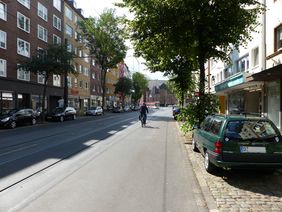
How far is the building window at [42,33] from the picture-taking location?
137 ft

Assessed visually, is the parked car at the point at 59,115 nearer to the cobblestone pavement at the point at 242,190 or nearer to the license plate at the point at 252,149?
the cobblestone pavement at the point at 242,190

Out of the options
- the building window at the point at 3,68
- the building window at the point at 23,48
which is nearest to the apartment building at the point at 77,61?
the building window at the point at 23,48

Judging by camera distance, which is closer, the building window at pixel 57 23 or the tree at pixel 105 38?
the building window at pixel 57 23

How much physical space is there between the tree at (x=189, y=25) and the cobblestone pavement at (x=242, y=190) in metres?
6.66

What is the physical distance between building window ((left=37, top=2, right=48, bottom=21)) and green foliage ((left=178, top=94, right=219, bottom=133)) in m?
31.2

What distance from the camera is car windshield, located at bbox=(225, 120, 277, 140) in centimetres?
774

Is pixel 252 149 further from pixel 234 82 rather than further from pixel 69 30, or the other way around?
pixel 69 30

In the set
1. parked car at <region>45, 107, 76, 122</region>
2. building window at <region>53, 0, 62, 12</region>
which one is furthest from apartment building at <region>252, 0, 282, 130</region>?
building window at <region>53, 0, 62, 12</region>

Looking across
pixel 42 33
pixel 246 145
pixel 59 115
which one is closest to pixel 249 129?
pixel 246 145

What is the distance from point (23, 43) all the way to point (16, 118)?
43.7 feet

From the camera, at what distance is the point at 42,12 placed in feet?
140

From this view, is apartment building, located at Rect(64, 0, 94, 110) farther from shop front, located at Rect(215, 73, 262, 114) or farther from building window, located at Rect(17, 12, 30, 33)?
shop front, located at Rect(215, 73, 262, 114)

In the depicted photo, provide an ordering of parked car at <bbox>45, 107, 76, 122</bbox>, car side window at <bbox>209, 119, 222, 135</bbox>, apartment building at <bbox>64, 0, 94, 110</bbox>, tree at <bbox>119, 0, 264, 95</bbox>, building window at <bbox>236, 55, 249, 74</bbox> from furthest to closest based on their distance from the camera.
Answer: apartment building at <bbox>64, 0, 94, 110</bbox> < parked car at <bbox>45, 107, 76, 122</bbox> < building window at <bbox>236, 55, 249, 74</bbox> < tree at <bbox>119, 0, 264, 95</bbox> < car side window at <bbox>209, 119, 222, 135</bbox>

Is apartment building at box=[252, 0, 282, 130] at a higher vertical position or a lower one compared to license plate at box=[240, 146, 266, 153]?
higher
